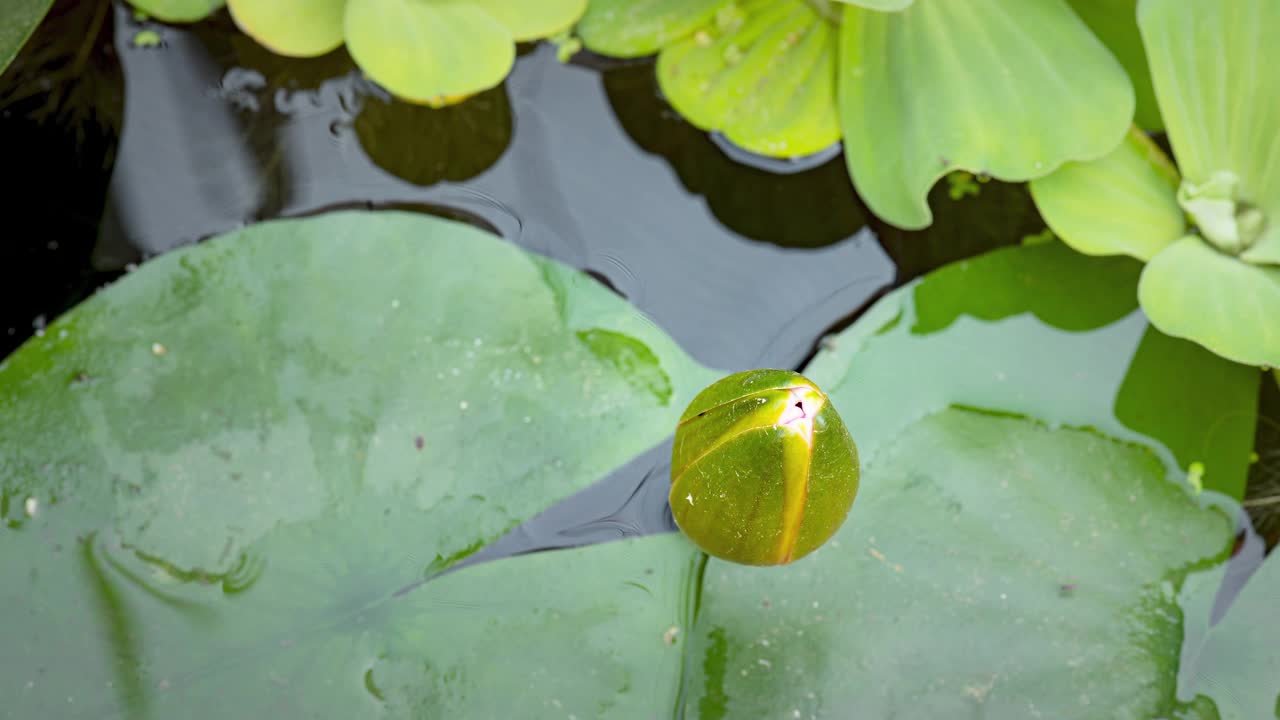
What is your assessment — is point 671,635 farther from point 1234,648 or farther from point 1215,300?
point 1215,300

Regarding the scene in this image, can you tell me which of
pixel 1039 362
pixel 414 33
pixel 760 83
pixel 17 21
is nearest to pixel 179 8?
pixel 17 21

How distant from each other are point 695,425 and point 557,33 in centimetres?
100

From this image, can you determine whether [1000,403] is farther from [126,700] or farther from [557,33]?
[126,700]

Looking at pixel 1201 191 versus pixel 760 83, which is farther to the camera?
pixel 760 83

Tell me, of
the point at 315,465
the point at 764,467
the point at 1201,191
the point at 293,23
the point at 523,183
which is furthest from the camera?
the point at 523,183

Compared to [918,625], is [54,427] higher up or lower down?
higher up

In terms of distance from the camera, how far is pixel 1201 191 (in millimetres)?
1508

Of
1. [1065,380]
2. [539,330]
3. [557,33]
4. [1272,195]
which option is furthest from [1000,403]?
[557,33]

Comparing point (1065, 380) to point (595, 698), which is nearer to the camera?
point (595, 698)

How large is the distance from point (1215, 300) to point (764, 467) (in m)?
0.87

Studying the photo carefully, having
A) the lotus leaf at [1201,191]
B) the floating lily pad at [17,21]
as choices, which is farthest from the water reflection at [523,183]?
the lotus leaf at [1201,191]

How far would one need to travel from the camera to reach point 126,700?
1294mm

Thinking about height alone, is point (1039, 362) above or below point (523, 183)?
below

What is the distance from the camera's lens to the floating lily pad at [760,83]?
1.72 meters
